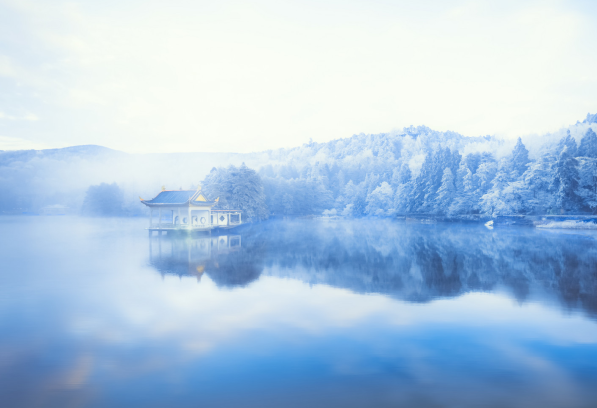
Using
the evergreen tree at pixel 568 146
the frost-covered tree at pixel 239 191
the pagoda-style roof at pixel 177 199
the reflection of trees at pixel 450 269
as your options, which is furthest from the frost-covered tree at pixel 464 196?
the pagoda-style roof at pixel 177 199

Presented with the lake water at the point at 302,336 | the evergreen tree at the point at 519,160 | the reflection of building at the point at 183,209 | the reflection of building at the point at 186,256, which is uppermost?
the evergreen tree at the point at 519,160

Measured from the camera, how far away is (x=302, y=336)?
7016 mm

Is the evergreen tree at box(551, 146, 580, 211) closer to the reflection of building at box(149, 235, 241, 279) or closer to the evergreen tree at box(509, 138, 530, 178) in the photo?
the evergreen tree at box(509, 138, 530, 178)

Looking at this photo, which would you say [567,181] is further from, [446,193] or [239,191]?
[239,191]

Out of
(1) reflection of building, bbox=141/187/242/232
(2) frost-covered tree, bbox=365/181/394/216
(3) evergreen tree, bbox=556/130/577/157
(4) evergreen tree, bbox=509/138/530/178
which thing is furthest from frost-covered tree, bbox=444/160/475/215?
(1) reflection of building, bbox=141/187/242/232

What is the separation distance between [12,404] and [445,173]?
162 ft

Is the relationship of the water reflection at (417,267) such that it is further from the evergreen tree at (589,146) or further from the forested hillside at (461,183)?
the evergreen tree at (589,146)

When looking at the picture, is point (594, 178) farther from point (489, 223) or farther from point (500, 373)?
point (500, 373)

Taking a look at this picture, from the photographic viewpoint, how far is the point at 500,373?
538 centimetres

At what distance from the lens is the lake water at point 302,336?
4914mm

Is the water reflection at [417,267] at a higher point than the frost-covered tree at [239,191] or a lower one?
lower

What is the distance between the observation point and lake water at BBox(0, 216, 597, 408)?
491cm

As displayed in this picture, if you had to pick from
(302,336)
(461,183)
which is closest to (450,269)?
(302,336)

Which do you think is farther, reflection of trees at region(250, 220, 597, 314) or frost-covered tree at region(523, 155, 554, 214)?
frost-covered tree at region(523, 155, 554, 214)
